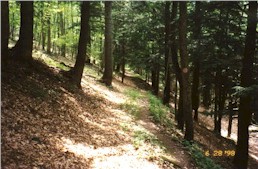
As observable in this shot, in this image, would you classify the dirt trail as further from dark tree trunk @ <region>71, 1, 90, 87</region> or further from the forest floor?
dark tree trunk @ <region>71, 1, 90, 87</region>

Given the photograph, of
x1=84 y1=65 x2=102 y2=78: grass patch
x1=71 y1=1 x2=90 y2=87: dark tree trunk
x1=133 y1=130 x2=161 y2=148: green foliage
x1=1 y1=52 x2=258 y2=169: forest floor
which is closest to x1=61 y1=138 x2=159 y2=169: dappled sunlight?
x1=1 y1=52 x2=258 y2=169: forest floor

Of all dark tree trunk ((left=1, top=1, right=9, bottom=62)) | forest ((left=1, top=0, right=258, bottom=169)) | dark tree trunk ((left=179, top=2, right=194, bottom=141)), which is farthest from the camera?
dark tree trunk ((left=179, top=2, right=194, bottom=141))

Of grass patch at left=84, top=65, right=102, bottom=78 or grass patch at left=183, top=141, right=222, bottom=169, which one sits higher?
grass patch at left=84, top=65, right=102, bottom=78

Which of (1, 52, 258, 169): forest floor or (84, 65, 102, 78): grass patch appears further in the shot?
(84, 65, 102, 78): grass patch

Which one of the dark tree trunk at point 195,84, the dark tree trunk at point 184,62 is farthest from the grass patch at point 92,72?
the dark tree trunk at point 184,62

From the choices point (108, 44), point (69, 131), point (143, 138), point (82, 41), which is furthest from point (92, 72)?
point (69, 131)

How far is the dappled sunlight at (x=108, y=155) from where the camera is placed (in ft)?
30.6

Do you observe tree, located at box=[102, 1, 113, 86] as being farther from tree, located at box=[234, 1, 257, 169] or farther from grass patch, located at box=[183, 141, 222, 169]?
tree, located at box=[234, 1, 257, 169]

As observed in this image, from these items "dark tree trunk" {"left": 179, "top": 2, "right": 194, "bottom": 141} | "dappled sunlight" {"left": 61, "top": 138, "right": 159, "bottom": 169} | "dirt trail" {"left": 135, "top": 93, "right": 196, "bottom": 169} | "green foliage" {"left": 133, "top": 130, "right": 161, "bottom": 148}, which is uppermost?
"dark tree trunk" {"left": 179, "top": 2, "right": 194, "bottom": 141}

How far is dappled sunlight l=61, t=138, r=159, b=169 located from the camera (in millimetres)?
9328

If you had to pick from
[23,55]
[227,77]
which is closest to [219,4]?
[227,77]

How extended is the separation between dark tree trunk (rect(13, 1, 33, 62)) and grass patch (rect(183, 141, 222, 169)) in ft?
25.0

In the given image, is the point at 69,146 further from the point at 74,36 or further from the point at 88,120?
the point at 74,36

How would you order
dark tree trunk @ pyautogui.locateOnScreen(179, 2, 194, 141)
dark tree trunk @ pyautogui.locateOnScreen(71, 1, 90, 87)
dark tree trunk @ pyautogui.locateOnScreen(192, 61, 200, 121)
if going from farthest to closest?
dark tree trunk @ pyautogui.locateOnScreen(192, 61, 200, 121)
dark tree trunk @ pyautogui.locateOnScreen(71, 1, 90, 87)
dark tree trunk @ pyautogui.locateOnScreen(179, 2, 194, 141)
